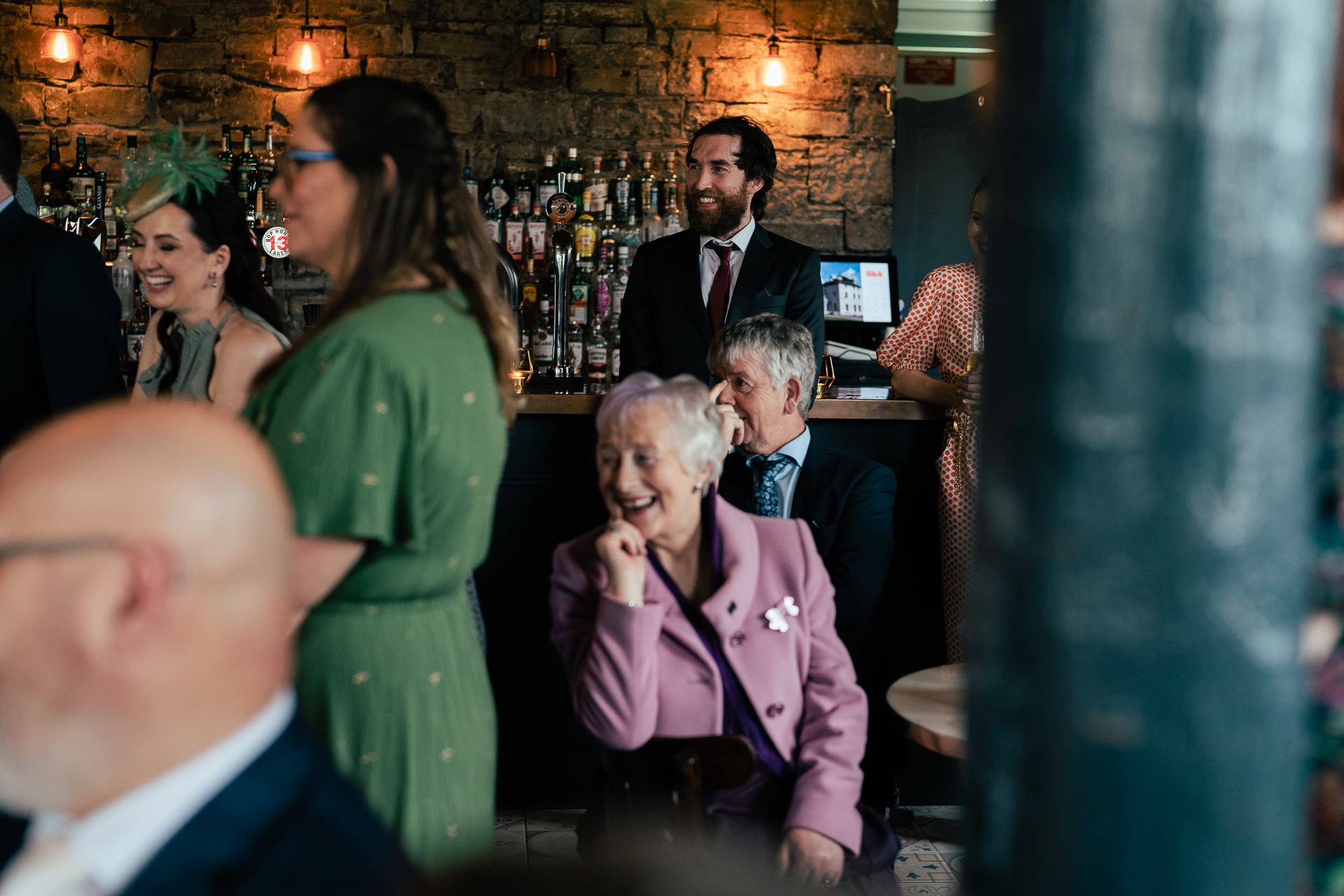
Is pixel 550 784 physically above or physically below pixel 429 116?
below

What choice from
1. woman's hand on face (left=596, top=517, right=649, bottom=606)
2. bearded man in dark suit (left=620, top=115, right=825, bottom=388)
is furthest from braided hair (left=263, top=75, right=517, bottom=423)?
bearded man in dark suit (left=620, top=115, right=825, bottom=388)

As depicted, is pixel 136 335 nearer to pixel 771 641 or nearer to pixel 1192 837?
pixel 771 641

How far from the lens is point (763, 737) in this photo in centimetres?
172

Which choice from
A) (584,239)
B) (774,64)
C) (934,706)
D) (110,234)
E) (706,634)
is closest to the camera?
(706,634)

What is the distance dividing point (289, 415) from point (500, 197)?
4.17m

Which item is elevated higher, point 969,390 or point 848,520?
point 969,390

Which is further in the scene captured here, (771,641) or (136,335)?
(136,335)

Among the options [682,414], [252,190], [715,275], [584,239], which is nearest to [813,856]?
[682,414]

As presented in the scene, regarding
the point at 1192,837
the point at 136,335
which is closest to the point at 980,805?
the point at 1192,837

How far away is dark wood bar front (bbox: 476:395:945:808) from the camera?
9.60 ft

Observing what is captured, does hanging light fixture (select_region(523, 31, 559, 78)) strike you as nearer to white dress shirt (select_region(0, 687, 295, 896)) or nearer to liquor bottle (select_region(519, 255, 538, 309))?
liquor bottle (select_region(519, 255, 538, 309))

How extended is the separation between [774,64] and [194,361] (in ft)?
12.7

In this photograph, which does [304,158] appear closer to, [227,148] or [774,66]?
[227,148]

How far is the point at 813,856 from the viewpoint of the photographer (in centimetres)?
163
